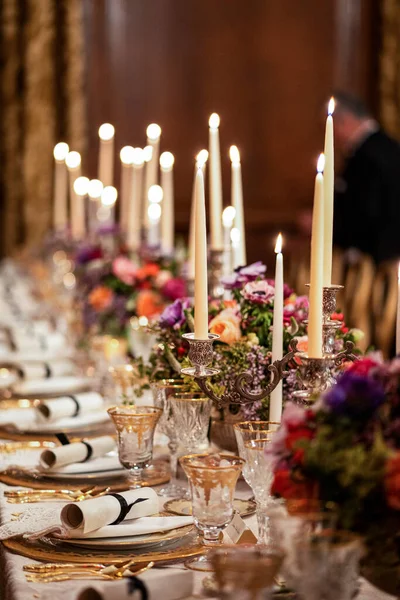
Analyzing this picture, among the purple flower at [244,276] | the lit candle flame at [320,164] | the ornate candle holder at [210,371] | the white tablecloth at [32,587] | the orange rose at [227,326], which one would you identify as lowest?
the white tablecloth at [32,587]

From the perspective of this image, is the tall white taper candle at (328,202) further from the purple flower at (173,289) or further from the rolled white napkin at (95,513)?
the purple flower at (173,289)

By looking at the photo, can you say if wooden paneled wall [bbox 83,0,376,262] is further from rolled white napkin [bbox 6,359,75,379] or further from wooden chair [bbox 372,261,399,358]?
rolled white napkin [bbox 6,359,75,379]

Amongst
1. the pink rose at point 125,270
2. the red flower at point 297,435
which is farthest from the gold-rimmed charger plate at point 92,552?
the pink rose at point 125,270

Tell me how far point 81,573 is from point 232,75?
5987mm

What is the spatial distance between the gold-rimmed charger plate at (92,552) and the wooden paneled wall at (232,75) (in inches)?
219

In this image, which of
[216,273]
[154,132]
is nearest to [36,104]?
[154,132]

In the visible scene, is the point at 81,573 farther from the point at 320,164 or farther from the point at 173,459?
the point at 320,164

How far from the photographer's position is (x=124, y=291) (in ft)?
10.5

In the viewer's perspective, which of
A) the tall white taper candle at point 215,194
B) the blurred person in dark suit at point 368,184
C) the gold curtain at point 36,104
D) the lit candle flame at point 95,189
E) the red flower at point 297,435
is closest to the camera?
the red flower at point 297,435

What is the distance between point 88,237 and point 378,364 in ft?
10.2

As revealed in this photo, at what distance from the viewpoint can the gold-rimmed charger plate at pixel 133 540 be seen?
146 cm

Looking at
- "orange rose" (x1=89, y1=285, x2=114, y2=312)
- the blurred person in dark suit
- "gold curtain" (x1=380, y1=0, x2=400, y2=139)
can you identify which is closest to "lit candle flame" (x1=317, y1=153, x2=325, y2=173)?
"orange rose" (x1=89, y1=285, x2=114, y2=312)

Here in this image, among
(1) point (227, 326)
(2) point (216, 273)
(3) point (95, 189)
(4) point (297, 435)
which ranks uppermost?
(3) point (95, 189)

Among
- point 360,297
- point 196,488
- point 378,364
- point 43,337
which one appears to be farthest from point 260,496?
point 360,297
